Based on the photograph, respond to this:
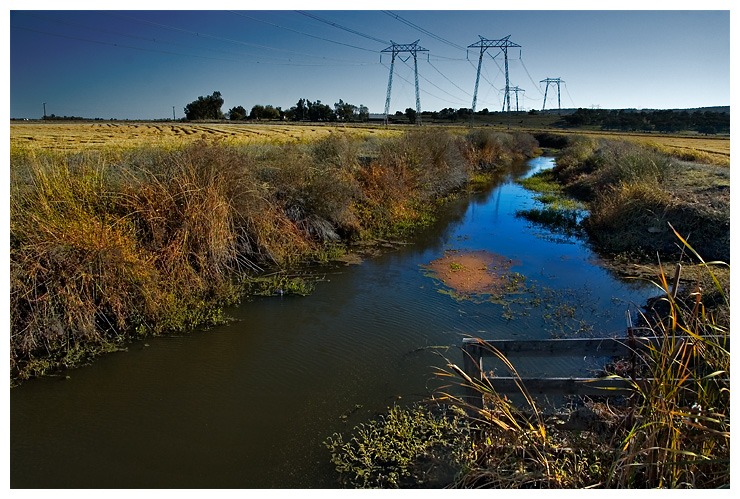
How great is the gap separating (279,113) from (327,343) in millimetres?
59437

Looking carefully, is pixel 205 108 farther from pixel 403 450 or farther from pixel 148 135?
pixel 403 450

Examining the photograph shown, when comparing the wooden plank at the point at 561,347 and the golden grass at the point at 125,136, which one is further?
the golden grass at the point at 125,136

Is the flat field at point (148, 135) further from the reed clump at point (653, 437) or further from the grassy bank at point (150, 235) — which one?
the reed clump at point (653, 437)

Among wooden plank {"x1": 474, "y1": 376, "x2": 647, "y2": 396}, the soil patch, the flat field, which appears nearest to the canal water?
the soil patch

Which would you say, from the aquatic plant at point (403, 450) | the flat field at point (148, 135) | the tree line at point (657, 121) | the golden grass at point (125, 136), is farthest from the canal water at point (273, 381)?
the tree line at point (657, 121)

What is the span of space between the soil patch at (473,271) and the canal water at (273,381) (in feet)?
1.38

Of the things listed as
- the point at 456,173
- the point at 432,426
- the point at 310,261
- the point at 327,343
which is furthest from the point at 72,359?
the point at 456,173

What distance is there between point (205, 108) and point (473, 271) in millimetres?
49369

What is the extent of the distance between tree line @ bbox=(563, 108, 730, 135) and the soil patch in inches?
1925

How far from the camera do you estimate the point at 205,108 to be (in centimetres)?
5269

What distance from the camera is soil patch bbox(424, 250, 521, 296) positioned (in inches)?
384

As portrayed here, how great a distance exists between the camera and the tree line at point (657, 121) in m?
55.4
